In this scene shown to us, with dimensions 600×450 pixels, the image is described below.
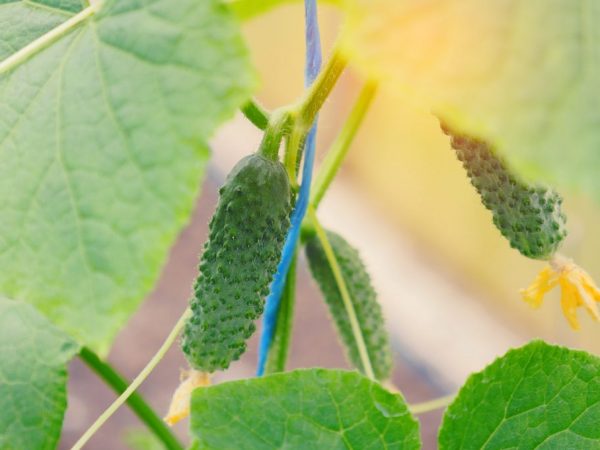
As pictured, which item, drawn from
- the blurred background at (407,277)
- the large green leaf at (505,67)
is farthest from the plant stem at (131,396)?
the blurred background at (407,277)

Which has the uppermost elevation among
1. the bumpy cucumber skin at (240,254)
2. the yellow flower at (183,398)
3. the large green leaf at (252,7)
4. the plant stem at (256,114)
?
the large green leaf at (252,7)

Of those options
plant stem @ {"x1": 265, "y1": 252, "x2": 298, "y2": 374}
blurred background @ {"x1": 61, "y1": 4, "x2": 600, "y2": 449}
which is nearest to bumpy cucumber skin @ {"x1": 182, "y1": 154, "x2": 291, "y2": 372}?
plant stem @ {"x1": 265, "y1": 252, "x2": 298, "y2": 374}

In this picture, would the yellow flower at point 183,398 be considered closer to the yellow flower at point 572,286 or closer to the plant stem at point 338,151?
the plant stem at point 338,151

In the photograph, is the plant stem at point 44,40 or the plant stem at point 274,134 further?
the plant stem at point 274,134

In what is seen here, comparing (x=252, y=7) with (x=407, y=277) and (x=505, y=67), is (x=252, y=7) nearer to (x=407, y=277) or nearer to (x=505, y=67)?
(x=505, y=67)

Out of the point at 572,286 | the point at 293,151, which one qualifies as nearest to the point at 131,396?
the point at 293,151
